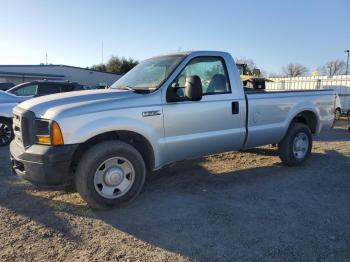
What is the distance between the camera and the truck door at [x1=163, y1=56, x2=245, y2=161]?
5320 millimetres

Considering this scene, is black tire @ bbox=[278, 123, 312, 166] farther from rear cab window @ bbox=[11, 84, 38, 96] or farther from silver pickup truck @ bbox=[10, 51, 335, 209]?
rear cab window @ bbox=[11, 84, 38, 96]

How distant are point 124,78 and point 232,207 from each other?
2.72 metres

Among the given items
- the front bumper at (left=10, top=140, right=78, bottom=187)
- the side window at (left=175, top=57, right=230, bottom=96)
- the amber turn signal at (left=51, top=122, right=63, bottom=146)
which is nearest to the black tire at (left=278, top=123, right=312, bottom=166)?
the side window at (left=175, top=57, right=230, bottom=96)

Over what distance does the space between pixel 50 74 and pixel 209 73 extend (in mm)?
40465

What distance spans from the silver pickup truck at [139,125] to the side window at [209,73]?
0.02 metres

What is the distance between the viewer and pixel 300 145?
738cm

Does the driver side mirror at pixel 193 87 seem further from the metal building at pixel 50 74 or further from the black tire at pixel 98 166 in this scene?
the metal building at pixel 50 74

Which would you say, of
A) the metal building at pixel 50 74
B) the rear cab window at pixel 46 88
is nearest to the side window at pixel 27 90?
the rear cab window at pixel 46 88

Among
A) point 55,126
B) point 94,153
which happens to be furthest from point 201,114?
point 55,126

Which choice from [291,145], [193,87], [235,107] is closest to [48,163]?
[193,87]

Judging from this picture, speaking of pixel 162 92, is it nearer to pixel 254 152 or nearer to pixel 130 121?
pixel 130 121

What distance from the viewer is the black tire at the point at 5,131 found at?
10.00 meters

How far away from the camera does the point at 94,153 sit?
462cm

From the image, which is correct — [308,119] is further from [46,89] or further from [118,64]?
[118,64]
